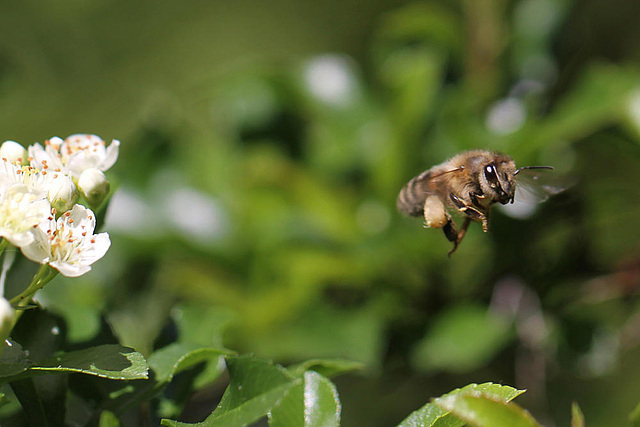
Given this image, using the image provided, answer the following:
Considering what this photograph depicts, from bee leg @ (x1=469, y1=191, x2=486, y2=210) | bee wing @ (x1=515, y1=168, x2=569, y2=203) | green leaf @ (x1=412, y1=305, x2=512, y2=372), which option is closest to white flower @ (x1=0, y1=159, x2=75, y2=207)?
bee leg @ (x1=469, y1=191, x2=486, y2=210)

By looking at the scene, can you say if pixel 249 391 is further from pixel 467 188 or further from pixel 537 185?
pixel 537 185

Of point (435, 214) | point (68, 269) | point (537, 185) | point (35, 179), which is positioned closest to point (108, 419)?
point (68, 269)

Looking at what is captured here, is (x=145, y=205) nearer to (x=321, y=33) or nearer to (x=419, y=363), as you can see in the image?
(x=419, y=363)

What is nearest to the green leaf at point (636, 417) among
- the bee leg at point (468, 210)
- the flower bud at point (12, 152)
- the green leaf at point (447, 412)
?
the green leaf at point (447, 412)

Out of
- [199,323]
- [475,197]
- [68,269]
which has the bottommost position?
[199,323]

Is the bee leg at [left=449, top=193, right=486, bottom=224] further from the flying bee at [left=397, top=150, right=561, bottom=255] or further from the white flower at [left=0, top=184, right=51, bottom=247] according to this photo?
the white flower at [left=0, top=184, right=51, bottom=247]
